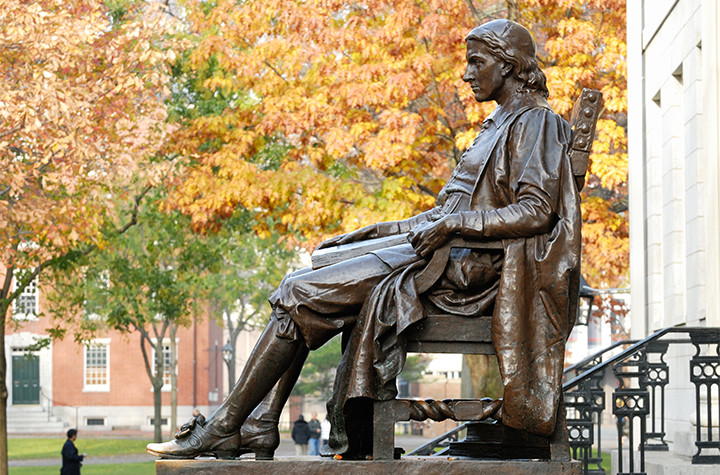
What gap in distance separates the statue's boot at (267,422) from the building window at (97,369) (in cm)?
5070

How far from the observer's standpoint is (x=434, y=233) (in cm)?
482

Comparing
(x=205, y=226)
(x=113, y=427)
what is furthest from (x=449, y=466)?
(x=113, y=427)

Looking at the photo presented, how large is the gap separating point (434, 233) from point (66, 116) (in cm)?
1162

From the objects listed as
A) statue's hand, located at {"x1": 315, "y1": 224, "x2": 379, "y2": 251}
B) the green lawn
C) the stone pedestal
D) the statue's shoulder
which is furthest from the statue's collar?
the green lawn

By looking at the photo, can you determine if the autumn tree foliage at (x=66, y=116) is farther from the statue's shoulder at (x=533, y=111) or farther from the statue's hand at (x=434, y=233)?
the statue's hand at (x=434, y=233)

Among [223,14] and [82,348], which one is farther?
[82,348]

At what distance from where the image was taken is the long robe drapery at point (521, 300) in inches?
185

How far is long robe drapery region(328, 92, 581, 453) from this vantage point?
185 inches

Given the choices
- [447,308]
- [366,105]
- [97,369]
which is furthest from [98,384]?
[447,308]

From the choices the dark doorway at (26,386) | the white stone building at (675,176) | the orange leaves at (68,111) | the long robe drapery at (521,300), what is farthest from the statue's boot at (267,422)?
the dark doorway at (26,386)

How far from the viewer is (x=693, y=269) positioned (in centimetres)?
1239

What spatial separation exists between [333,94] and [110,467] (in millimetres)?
16829

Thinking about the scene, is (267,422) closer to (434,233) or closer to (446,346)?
(446,346)

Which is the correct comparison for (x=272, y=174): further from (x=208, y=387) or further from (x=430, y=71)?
(x=208, y=387)
